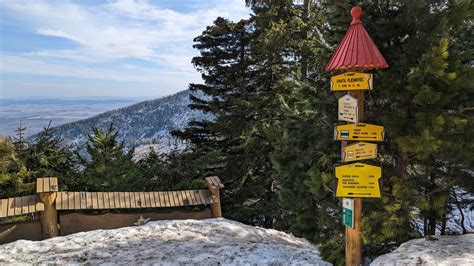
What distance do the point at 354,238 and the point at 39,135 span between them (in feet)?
27.4

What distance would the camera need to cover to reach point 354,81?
3881 mm

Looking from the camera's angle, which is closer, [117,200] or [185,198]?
[117,200]

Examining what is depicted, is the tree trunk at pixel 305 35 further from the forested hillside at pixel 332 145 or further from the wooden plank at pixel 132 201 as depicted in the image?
the wooden plank at pixel 132 201

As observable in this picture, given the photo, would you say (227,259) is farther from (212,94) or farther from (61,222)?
(212,94)

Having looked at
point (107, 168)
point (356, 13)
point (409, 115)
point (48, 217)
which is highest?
point (356, 13)

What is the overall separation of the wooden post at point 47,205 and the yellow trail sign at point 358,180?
186 inches

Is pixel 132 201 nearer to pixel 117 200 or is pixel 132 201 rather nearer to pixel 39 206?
pixel 117 200

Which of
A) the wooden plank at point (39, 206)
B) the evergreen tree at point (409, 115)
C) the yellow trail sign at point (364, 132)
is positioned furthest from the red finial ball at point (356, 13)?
the wooden plank at point (39, 206)

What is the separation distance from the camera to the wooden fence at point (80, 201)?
556cm

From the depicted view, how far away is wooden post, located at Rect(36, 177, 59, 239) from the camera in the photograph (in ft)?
18.5

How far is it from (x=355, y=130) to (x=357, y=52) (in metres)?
0.90

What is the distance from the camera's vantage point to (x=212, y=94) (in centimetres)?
1226

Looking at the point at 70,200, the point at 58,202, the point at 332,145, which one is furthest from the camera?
the point at 70,200

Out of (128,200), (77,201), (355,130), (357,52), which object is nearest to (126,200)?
(128,200)
